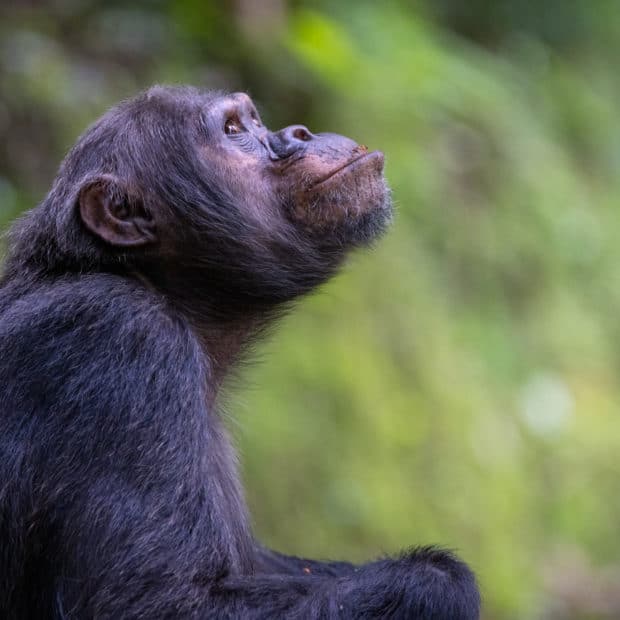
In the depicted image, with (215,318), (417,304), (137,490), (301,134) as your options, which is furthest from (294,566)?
(417,304)

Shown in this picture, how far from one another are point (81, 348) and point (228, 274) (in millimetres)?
701

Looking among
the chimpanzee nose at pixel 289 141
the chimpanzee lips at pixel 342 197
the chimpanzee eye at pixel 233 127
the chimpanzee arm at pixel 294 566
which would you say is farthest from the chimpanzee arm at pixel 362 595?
the chimpanzee eye at pixel 233 127

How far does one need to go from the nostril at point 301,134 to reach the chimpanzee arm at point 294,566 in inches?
61.3

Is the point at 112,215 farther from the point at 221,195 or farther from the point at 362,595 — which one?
the point at 362,595

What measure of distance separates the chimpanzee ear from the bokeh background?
1001 millimetres

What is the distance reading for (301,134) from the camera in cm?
456

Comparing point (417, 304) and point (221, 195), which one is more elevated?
point (417, 304)

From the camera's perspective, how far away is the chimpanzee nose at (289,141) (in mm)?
4508

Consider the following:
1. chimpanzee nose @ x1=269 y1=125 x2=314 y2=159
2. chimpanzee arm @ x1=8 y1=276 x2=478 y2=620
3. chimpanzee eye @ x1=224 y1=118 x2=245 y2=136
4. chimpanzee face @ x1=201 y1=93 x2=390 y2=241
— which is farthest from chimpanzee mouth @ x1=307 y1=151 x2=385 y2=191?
chimpanzee arm @ x1=8 y1=276 x2=478 y2=620

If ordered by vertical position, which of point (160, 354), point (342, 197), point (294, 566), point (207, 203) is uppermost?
point (342, 197)

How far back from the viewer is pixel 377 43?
870 cm

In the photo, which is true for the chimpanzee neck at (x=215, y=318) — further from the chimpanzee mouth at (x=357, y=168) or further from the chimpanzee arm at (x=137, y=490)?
the chimpanzee mouth at (x=357, y=168)

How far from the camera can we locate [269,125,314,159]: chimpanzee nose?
451 centimetres

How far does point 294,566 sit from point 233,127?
67.0 inches
